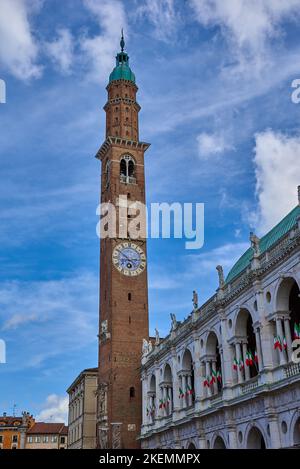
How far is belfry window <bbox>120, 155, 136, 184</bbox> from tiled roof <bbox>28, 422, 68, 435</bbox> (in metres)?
73.6

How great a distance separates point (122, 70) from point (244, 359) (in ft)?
170

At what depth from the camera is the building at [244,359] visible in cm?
3123

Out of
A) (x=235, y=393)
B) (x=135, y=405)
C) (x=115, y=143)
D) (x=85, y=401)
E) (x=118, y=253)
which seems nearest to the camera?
(x=235, y=393)

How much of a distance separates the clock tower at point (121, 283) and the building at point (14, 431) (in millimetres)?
66202

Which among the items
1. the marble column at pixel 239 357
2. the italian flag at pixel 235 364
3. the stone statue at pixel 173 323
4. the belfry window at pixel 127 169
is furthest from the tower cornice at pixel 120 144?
the italian flag at pixel 235 364

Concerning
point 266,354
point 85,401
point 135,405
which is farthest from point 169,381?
point 85,401

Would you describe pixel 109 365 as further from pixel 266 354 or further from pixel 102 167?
pixel 266 354

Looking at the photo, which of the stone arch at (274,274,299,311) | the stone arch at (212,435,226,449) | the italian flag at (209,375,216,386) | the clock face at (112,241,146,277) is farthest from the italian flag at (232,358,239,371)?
the clock face at (112,241,146,277)

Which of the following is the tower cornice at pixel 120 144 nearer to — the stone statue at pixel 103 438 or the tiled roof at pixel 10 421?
the stone statue at pixel 103 438

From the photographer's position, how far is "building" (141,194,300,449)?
3123 centimetres

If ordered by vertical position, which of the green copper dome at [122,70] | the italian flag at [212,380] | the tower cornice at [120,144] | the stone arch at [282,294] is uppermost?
the green copper dome at [122,70]

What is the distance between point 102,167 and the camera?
75562 mm

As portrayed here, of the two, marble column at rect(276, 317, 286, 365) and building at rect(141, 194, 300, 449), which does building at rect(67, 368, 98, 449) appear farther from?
marble column at rect(276, 317, 286, 365)
